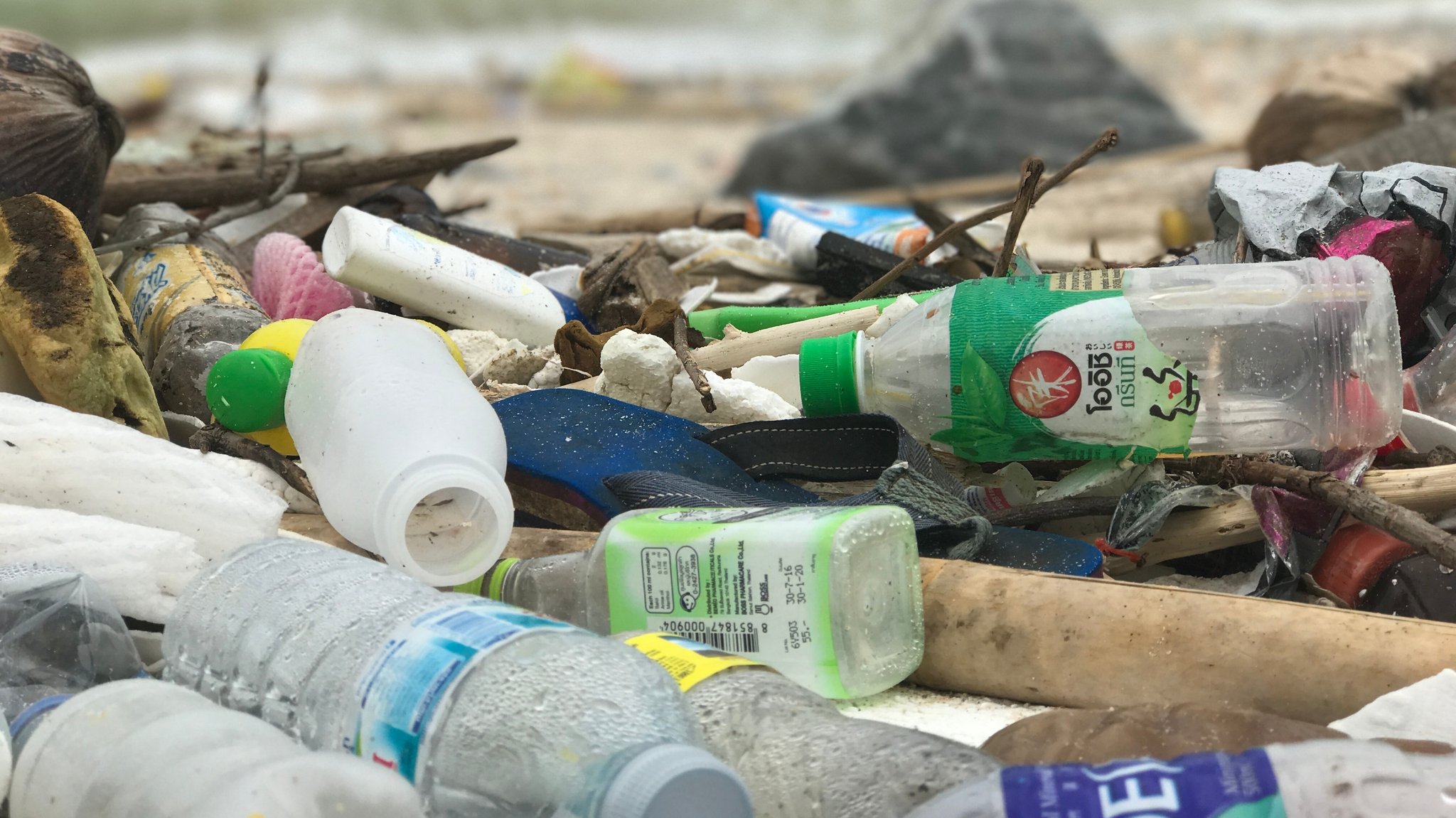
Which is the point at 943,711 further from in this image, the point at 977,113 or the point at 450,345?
the point at 977,113

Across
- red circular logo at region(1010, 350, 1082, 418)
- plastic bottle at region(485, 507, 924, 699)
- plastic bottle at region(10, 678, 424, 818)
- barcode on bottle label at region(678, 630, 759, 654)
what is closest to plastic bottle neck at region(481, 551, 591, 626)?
plastic bottle at region(485, 507, 924, 699)

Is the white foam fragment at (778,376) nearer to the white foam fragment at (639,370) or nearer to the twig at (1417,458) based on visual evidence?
the white foam fragment at (639,370)

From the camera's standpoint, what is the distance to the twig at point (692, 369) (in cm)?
163

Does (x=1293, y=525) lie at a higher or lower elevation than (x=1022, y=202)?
lower

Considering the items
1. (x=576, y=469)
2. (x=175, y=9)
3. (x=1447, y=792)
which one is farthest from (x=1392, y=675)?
(x=175, y=9)

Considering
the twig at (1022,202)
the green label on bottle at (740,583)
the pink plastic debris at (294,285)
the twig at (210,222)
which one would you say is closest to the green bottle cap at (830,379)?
the twig at (1022,202)

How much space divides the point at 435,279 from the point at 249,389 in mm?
494

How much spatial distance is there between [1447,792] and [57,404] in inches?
52.8

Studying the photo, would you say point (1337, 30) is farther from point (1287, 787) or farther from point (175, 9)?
point (1287, 787)

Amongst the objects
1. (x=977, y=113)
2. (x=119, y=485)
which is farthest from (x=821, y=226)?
(x=977, y=113)

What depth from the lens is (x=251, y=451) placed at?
148 cm

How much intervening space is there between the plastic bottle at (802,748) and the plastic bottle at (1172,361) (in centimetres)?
53

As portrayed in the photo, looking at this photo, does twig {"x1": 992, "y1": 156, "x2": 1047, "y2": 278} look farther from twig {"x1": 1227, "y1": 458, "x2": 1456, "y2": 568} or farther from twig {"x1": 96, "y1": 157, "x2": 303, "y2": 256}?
twig {"x1": 96, "y1": 157, "x2": 303, "y2": 256}

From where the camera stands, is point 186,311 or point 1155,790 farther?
point 186,311
